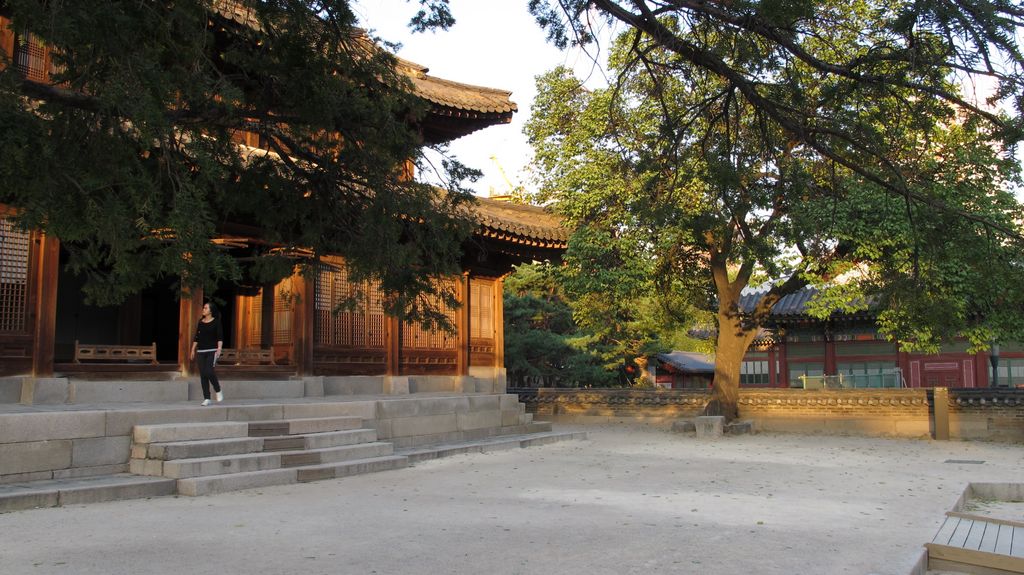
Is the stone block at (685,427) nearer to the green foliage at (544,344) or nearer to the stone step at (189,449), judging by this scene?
the green foliage at (544,344)

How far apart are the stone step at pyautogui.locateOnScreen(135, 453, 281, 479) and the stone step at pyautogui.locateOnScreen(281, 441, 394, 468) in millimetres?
307

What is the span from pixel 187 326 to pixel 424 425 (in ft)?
11.6

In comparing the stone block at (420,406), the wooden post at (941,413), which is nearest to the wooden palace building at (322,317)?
the stone block at (420,406)

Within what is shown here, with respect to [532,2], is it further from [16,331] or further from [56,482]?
[16,331]

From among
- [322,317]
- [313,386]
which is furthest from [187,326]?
[322,317]

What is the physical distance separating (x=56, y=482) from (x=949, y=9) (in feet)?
26.3

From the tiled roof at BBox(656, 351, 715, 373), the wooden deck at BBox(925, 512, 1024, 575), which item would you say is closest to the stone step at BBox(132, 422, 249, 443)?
the wooden deck at BBox(925, 512, 1024, 575)

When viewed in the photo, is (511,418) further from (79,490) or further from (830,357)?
(830,357)

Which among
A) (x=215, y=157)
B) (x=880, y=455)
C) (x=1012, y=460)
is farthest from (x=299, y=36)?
(x=1012, y=460)

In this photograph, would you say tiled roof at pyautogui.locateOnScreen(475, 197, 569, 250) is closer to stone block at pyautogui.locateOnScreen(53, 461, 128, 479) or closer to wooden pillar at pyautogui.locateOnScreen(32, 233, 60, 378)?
wooden pillar at pyautogui.locateOnScreen(32, 233, 60, 378)

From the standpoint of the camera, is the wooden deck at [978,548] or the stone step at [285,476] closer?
the wooden deck at [978,548]

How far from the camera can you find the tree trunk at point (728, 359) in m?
17.3

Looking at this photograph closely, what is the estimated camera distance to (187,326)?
1081 cm

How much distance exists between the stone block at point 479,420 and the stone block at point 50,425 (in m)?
5.76
